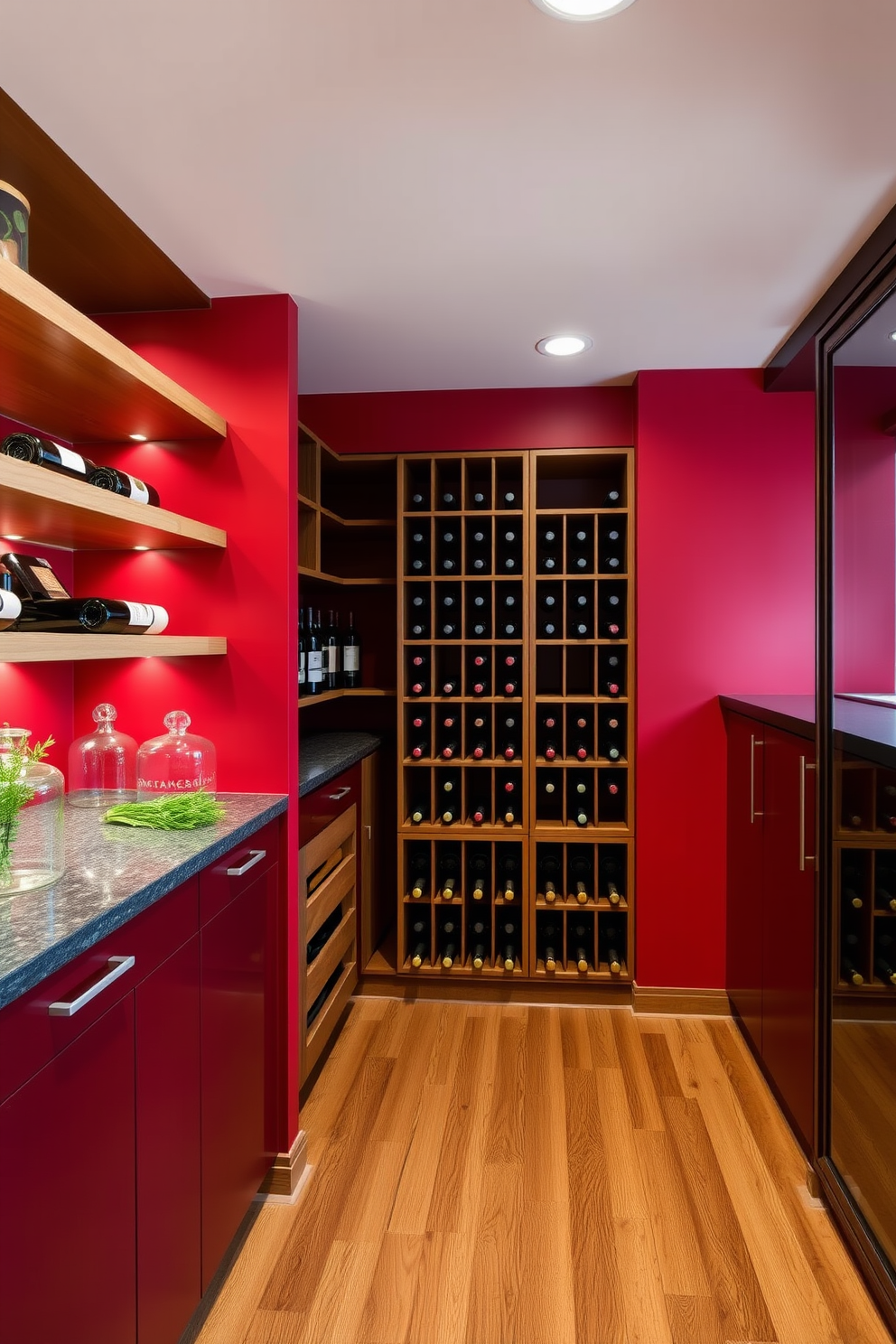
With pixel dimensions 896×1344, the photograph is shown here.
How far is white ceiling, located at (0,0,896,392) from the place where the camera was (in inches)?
48.4

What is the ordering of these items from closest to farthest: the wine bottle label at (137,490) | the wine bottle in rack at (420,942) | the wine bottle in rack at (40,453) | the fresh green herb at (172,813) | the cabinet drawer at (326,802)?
the wine bottle in rack at (40,453)
the fresh green herb at (172,813)
the wine bottle label at (137,490)
the cabinet drawer at (326,802)
the wine bottle in rack at (420,942)

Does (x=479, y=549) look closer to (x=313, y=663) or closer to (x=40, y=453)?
(x=313, y=663)

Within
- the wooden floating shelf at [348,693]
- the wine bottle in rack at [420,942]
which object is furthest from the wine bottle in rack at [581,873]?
the wooden floating shelf at [348,693]

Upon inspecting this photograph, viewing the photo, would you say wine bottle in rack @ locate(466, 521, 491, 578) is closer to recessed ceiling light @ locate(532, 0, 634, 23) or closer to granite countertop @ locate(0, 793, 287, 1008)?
granite countertop @ locate(0, 793, 287, 1008)

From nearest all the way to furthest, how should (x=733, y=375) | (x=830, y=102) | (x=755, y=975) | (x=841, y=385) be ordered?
(x=830, y=102) → (x=841, y=385) → (x=755, y=975) → (x=733, y=375)

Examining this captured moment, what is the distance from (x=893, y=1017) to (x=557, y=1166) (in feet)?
3.39

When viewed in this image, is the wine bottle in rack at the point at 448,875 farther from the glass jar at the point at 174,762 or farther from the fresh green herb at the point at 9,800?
the fresh green herb at the point at 9,800

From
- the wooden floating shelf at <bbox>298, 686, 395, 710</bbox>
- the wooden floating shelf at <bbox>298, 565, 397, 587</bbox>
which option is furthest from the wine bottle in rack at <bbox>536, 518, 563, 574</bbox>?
the wooden floating shelf at <bbox>298, 686, 395, 710</bbox>

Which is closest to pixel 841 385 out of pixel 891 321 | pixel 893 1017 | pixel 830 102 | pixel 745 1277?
pixel 891 321

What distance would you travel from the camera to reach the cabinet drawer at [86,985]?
3.17 ft

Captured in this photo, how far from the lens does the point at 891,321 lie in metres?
1.60

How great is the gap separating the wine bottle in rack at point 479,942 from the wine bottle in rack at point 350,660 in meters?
1.09

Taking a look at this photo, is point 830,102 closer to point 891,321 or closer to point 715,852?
point 891,321

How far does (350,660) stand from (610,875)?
1.35m
